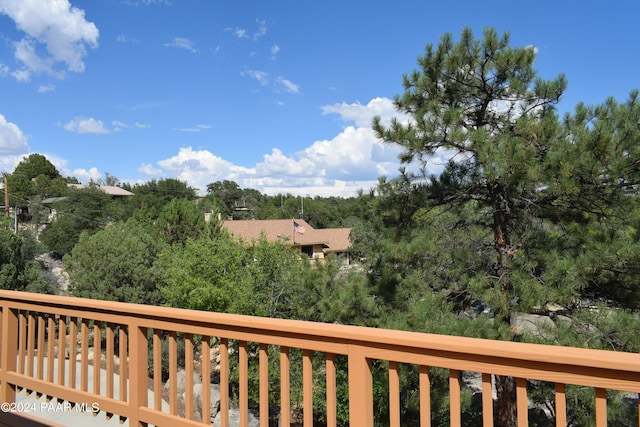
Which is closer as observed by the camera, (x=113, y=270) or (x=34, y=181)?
(x=113, y=270)

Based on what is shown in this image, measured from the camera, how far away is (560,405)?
1120mm

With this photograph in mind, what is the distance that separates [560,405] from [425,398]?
381 millimetres

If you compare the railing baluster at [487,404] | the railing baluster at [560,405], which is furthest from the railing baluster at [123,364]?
the railing baluster at [560,405]

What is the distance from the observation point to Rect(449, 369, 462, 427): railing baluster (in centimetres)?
125

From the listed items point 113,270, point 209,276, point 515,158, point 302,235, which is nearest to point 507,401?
point 515,158

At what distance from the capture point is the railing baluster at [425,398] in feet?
4.33

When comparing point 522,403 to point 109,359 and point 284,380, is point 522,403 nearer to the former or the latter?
point 284,380

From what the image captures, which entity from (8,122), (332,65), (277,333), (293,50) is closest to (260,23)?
(293,50)

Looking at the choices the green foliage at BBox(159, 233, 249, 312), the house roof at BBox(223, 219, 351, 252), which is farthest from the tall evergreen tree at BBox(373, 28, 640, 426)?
the house roof at BBox(223, 219, 351, 252)

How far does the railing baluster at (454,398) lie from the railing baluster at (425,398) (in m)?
0.07

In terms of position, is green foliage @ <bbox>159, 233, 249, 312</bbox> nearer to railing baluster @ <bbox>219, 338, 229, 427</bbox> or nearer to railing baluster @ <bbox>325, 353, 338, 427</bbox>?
railing baluster @ <bbox>219, 338, 229, 427</bbox>

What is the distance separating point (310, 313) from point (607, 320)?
4520 mm

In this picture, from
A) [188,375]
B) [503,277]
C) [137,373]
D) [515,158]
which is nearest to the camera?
[188,375]

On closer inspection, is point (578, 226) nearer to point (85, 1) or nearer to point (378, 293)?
point (378, 293)
